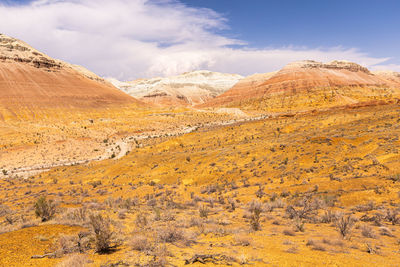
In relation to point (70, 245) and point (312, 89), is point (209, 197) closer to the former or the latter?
point (70, 245)

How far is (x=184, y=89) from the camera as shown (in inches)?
6260

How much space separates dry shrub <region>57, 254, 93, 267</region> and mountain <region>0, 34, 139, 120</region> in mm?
66492

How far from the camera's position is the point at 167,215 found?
9742 mm

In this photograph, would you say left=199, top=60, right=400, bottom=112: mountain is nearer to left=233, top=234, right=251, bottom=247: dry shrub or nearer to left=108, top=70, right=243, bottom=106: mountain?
left=108, top=70, right=243, bottom=106: mountain

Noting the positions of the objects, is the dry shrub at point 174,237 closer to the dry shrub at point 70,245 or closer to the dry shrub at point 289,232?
the dry shrub at point 70,245

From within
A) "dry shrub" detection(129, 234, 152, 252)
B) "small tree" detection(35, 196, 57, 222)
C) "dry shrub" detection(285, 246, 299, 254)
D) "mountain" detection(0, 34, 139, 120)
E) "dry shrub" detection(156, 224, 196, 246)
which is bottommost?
"small tree" detection(35, 196, 57, 222)

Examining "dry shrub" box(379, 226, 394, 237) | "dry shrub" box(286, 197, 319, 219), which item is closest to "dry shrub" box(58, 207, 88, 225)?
"dry shrub" box(286, 197, 319, 219)

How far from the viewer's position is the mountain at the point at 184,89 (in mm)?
135750

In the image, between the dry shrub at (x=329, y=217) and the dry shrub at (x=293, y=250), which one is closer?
the dry shrub at (x=293, y=250)

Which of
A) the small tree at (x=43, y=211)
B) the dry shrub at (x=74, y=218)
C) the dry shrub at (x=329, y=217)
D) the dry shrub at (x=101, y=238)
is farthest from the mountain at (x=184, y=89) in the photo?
the dry shrub at (x=101, y=238)

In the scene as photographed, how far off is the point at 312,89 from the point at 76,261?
9236cm

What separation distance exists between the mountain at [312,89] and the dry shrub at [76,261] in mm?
76809

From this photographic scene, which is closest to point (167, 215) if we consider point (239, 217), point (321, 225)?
point (239, 217)

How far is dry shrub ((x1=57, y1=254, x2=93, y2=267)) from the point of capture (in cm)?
507
